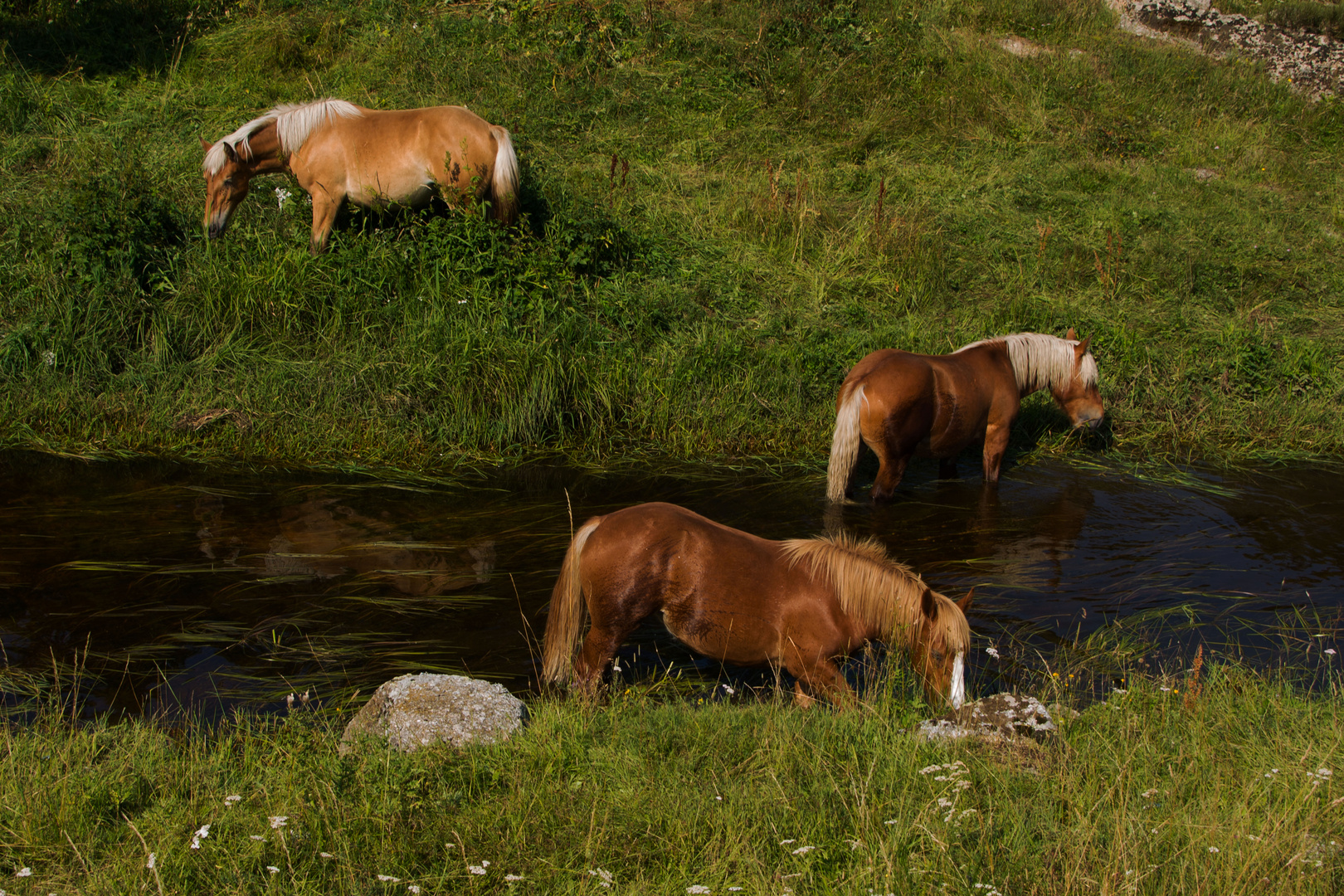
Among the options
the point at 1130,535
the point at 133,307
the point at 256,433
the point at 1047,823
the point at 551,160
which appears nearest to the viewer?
the point at 1047,823

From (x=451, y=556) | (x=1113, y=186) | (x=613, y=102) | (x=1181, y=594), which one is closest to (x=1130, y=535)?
(x=1181, y=594)

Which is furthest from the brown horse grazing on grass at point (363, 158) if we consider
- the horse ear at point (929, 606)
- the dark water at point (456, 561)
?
the horse ear at point (929, 606)

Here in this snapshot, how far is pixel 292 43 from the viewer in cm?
1231

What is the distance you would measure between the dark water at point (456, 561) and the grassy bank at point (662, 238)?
678 mm

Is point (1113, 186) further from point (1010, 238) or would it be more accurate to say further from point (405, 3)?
point (405, 3)

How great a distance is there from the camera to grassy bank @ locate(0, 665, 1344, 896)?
8.20 ft

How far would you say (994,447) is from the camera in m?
7.05

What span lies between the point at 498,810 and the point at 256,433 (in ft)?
15.8

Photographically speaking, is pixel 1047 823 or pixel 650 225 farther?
pixel 650 225

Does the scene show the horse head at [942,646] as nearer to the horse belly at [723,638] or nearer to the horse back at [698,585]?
the horse back at [698,585]

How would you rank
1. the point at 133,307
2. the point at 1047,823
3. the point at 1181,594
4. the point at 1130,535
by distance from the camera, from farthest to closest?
the point at 133,307
the point at 1130,535
the point at 1181,594
the point at 1047,823

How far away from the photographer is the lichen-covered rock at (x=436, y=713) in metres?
3.32

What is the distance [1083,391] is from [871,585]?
13.6 ft

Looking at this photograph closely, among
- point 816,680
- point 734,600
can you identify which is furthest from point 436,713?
point 816,680
